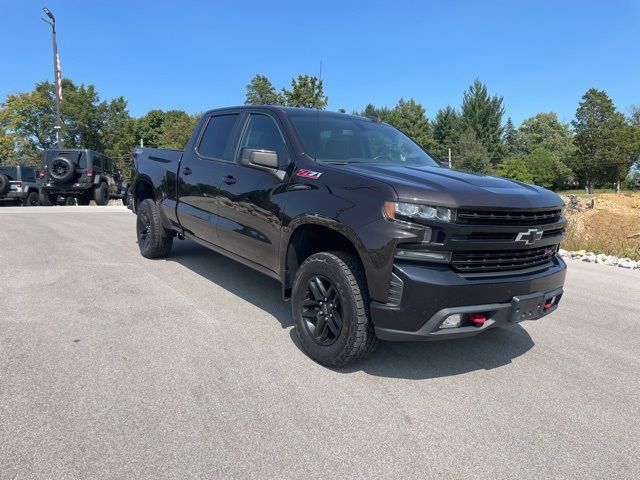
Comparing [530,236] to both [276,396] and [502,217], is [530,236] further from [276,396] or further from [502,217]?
[276,396]

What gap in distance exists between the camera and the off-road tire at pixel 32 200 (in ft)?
62.3

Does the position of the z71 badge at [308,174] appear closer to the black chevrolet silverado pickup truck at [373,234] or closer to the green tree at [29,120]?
the black chevrolet silverado pickup truck at [373,234]

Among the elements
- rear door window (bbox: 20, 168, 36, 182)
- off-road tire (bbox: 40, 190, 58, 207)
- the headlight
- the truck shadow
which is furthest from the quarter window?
rear door window (bbox: 20, 168, 36, 182)

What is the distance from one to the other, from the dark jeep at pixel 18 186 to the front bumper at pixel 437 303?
1963 centimetres

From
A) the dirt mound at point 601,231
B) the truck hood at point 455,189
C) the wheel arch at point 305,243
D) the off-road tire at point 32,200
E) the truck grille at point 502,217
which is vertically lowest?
the off-road tire at point 32,200

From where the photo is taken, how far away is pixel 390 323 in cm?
293

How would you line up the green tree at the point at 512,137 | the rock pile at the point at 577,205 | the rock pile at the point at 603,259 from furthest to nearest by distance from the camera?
the green tree at the point at 512,137 < the rock pile at the point at 577,205 < the rock pile at the point at 603,259

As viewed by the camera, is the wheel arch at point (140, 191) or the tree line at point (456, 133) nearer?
the wheel arch at point (140, 191)

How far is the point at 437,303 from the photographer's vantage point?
2855 mm

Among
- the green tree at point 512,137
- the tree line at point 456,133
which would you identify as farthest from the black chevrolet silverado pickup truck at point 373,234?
the green tree at point 512,137

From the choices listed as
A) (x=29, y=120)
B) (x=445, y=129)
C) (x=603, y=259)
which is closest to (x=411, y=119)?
(x=445, y=129)

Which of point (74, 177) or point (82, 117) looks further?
point (82, 117)

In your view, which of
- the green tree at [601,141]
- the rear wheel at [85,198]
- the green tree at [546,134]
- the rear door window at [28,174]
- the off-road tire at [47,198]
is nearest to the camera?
the off-road tire at [47,198]

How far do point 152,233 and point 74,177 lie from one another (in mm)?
13256
